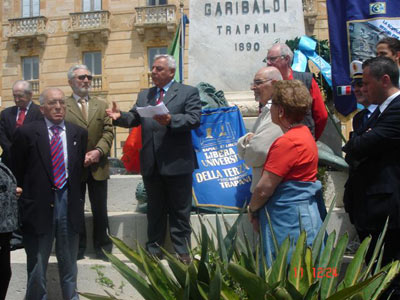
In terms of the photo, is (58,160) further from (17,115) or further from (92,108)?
(17,115)

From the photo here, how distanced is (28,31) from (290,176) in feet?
90.6

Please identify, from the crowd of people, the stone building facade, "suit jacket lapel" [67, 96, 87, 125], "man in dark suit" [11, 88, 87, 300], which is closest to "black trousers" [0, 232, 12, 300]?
the crowd of people

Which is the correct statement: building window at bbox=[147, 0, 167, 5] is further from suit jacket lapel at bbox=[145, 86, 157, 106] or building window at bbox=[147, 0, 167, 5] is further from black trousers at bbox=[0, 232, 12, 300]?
black trousers at bbox=[0, 232, 12, 300]

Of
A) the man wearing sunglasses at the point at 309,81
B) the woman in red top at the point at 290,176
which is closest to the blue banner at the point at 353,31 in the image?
the man wearing sunglasses at the point at 309,81

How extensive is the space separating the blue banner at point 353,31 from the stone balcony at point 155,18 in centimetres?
2208

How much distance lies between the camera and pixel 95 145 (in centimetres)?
454

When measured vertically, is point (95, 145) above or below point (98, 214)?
above

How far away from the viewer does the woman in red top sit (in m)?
2.80

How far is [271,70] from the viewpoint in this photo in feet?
11.8

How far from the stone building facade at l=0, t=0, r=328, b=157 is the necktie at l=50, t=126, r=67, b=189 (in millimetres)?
22617

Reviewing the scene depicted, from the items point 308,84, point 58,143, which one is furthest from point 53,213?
point 308,84

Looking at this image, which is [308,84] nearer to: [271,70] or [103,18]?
[271,70]

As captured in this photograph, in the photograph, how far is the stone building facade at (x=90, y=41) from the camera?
27.2 meters

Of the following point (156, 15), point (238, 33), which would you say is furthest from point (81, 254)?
point (156, 15)
